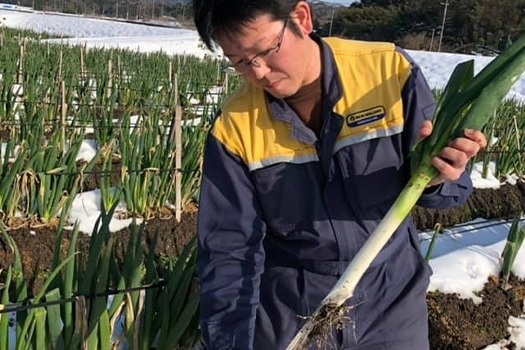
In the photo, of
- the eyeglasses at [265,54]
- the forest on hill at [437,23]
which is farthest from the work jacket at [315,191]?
the forest on hill at [437,23]

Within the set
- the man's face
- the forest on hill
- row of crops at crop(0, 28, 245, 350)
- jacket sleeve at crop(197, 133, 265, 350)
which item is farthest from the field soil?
the forest on hill

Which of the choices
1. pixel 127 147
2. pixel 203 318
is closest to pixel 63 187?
pixel 127 147

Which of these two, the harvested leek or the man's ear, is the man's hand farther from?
the man's ear

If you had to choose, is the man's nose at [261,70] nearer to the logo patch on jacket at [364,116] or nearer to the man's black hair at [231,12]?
the man's black hair at [231,12]

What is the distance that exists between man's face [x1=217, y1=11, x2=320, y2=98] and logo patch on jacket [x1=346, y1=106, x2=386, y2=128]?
0.12 meters

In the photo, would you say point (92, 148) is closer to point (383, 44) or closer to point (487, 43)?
point (383, 44)

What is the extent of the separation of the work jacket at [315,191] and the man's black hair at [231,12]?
0.57 ft

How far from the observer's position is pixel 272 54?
114 centimetres

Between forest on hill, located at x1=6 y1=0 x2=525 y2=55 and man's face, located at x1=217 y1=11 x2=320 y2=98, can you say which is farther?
forest on hill, located at x1=6 y1=0 x2=525 y2=55

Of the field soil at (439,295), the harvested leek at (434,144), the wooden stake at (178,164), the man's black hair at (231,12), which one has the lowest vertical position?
the field soil at (439,295)

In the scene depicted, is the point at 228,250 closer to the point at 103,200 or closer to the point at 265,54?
the point at 265,54

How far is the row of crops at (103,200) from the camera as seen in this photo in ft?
5.18

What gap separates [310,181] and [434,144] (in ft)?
0.98

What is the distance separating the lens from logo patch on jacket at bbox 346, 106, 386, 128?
1233mm
